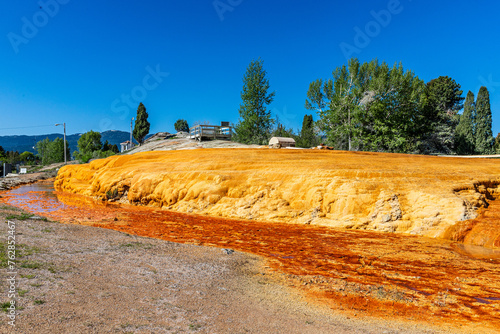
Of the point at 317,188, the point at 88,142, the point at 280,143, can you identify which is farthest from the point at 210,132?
the point at 88,142

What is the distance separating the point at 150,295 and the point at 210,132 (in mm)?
34353

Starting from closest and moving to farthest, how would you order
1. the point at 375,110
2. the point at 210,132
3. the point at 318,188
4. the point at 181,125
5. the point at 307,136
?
the point at 318,188 → the point at 375,110 → the point at 210,132 → the point at 307,136 → the point at 181,125

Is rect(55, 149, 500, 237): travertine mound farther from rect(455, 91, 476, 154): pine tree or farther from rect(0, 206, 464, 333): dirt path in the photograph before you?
rect(455, 91, 476, 154): pine tree

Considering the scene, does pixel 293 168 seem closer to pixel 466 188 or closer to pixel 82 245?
pixel 466 188

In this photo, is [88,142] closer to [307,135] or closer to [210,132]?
[210,132]

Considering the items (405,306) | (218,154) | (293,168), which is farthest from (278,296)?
(218,154)

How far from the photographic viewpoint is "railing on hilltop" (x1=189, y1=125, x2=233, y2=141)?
37031 millimetres

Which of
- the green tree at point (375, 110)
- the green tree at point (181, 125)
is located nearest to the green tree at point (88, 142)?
the green tree at point (181, 125)

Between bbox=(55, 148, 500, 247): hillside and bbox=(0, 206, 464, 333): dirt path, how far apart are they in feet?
17.9

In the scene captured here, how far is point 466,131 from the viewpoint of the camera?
142ft

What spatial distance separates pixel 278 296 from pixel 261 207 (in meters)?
7.33

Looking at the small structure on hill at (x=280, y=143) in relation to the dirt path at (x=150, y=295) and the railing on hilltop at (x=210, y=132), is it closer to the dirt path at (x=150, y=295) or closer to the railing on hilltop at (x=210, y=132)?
the railing on hilltop at (x=210, y=132)

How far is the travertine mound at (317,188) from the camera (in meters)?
9.55

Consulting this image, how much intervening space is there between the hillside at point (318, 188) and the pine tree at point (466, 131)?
35983 mm
